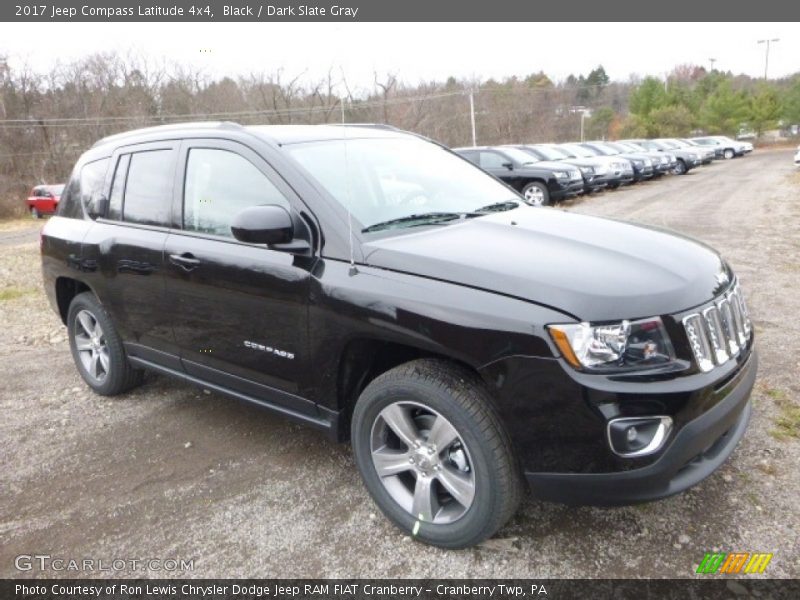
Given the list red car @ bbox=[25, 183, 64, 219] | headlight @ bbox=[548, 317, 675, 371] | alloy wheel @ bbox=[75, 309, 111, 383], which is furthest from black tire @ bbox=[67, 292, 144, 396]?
red car @ bbox=[25, 183, 64, 219]

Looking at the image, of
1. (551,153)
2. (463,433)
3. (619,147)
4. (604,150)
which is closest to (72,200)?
(463,433)

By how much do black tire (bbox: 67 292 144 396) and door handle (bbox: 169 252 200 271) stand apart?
1129 millimetres

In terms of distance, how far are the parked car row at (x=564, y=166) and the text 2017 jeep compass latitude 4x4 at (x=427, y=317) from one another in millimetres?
6922

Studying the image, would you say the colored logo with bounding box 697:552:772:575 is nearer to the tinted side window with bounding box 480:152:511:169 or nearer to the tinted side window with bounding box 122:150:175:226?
the tinted side window with bounding box 122:150:175:226

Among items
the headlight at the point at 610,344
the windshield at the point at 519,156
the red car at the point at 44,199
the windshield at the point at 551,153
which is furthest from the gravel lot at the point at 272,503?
the red car at the point at 44,199

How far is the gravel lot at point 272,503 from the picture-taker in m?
2.53

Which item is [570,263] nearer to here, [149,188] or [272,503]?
[272,503]

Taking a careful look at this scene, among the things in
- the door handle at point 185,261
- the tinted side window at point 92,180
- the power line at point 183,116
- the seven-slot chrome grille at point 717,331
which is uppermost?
the power line at point 183,116

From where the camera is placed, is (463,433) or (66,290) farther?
(66,290)

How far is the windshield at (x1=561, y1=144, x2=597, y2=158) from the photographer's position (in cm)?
1930

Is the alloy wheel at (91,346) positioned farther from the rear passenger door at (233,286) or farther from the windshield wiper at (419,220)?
the windshield wiper at (419,220)

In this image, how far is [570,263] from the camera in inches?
96.3

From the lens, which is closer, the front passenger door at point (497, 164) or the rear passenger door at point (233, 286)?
the rear passenger door at point (233, 286)

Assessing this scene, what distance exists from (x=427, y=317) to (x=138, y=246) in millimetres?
2195
